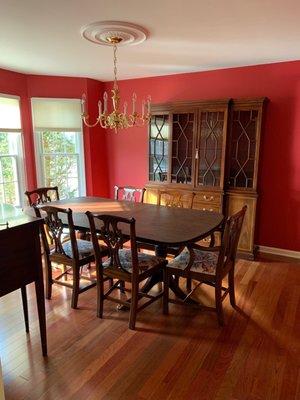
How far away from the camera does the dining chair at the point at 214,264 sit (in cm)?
238

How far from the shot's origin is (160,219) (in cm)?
286

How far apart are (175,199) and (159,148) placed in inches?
40.3

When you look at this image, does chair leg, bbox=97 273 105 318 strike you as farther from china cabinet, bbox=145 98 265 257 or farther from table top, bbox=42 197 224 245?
china cabinet, bbox=145 98 265 257

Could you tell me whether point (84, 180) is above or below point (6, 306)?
above

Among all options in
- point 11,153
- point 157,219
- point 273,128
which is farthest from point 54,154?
point 273,128

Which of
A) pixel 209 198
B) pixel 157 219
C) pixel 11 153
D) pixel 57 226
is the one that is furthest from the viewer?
pixel 11 153

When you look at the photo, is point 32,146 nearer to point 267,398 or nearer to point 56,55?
point 56,55

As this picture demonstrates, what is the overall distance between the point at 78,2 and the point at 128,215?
179cm

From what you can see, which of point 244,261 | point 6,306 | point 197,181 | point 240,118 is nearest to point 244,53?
point 240,118

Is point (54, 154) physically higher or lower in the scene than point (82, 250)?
higher

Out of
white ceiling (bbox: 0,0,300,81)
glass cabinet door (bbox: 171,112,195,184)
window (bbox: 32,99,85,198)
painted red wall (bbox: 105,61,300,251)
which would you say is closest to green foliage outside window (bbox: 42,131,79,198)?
window (bbox: 32,99,85,198)

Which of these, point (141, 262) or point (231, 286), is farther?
point (231, 286)

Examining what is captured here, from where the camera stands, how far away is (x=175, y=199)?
370 centimetres

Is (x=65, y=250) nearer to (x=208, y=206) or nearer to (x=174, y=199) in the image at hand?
(x=174, y=199)
